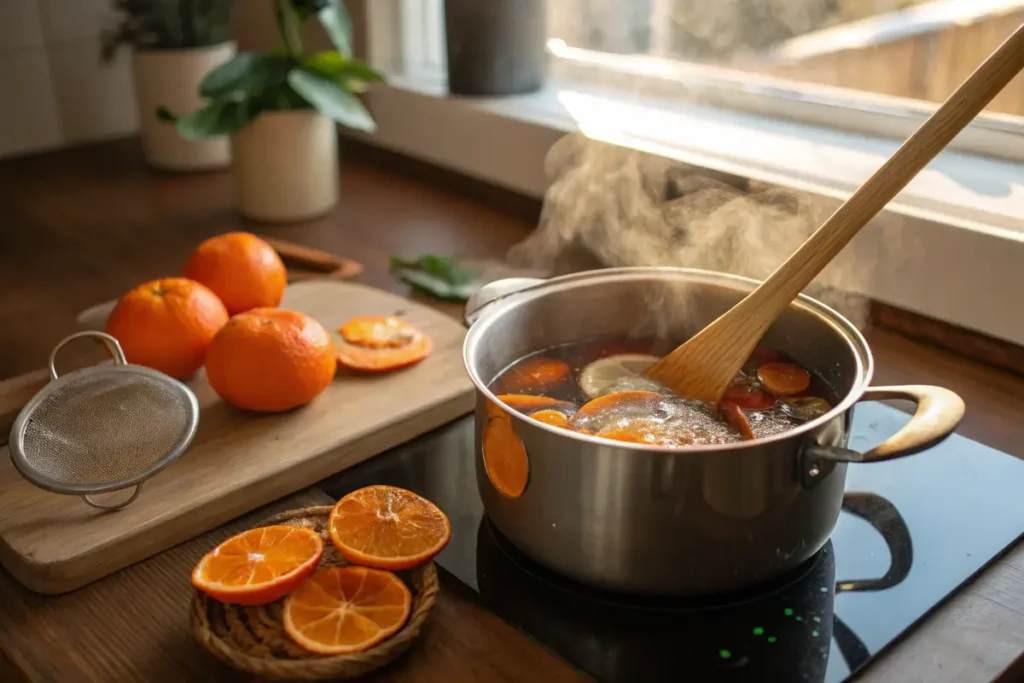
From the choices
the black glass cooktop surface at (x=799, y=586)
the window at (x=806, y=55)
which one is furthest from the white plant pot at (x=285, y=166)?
the black glass cooktop surface at (x=799, y=586)

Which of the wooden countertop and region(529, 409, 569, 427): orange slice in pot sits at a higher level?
region(529, 409, 569, 427): orange slice in pot

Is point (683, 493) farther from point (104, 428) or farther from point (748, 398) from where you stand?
point (104, 428)

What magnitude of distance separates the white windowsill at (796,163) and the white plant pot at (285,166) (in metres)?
0.22

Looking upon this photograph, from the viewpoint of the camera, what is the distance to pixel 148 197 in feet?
5.14

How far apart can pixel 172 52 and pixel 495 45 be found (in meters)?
0.52

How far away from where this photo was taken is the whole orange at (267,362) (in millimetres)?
859

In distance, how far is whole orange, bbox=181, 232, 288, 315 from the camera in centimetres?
101

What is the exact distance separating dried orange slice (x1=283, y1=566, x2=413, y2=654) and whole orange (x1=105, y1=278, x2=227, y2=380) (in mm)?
340

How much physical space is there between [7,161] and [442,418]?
1.23 metres

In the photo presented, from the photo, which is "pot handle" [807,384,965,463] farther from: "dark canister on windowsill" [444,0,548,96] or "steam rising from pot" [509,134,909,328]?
"dark canister on windowsill" [444,0,548,96]

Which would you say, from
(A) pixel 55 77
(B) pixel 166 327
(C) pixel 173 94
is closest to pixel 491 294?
(B) pixel 166 327

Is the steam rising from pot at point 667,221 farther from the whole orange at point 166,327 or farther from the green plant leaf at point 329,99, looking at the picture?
the whole orange at point 166,327

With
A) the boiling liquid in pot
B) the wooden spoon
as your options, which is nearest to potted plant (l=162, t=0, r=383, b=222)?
the boiling liquid in pot

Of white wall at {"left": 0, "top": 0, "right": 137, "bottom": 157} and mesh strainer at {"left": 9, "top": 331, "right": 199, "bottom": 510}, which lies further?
white wall at {"left": 0, "top": 0, "right": 137, "bottom": 157}
